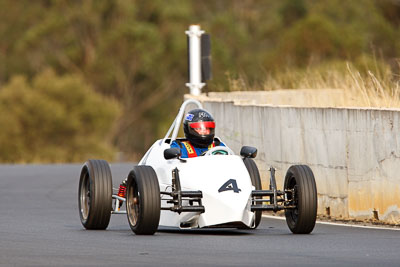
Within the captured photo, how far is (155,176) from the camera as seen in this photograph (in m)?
13.2

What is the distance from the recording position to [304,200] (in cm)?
1313

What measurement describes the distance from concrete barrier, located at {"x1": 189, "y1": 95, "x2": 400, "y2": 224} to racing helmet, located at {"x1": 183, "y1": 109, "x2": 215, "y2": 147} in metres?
2.33

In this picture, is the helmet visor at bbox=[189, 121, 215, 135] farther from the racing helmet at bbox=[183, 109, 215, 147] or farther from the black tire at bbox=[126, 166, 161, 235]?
the black tire at bbox=[126, 166, 161, 235]

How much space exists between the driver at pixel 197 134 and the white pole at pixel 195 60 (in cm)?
1201

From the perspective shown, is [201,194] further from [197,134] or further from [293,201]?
[197,134]

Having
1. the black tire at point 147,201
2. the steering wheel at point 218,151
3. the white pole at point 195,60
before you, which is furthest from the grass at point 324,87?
the black tire at point 147,201

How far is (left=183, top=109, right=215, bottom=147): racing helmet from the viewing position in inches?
563

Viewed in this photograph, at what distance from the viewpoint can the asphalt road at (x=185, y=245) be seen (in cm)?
1062

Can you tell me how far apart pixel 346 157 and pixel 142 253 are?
5420 mm

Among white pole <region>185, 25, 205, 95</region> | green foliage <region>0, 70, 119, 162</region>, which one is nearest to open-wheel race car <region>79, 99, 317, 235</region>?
white pole <region>185, 25, 205, 95</region>


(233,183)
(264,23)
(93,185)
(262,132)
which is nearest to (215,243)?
(233,183)

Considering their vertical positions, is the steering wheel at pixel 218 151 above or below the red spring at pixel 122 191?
above

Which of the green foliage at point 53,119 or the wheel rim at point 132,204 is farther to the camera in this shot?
the green foliage at point 53,119

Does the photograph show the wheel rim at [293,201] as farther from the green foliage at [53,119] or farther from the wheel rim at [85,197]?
the green foliage at [53,119]
